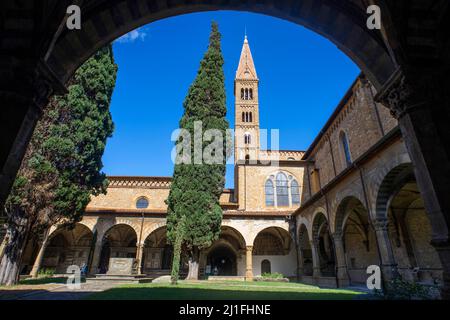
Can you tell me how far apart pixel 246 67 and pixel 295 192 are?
96.6 ft

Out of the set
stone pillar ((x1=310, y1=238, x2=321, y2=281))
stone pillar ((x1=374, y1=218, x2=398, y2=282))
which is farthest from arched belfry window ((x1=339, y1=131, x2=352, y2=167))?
stone pillar ((x1=374, y1=218, x2=398, y2=282))

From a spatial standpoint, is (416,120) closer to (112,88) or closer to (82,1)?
(82,1)

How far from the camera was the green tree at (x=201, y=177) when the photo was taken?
16125mm

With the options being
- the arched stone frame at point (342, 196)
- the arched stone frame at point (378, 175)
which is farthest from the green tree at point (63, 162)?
the arched stone frame at point (378, 175)

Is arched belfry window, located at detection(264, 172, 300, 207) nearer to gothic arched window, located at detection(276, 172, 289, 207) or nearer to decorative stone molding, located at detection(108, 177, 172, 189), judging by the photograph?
gothic arched window, located at detection(276, 172, 289, 207)

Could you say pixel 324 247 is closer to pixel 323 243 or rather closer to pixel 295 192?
pixel 323 243

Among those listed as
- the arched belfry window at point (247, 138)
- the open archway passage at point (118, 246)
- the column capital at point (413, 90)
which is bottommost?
the open archway passage at point (118, 246)

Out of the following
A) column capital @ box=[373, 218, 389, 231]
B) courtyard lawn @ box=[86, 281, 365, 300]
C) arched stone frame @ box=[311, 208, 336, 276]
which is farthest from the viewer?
arched stone frame @ box=[311, 208, 336, 276]

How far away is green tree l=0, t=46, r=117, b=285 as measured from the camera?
10.5 m

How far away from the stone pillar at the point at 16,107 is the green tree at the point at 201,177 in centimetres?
1154

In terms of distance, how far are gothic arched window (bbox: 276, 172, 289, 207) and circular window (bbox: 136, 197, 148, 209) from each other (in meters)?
13.0

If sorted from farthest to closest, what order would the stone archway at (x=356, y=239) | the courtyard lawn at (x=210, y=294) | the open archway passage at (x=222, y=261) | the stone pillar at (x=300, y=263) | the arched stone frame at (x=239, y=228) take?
1. the open archway passage at (x=222, y=261)
2. the arched stone frame at (x=239, y=228)
3. the stone pillar at (x=300, y=263)
4. the stone archway at (x=356, y=239)
5. the courtyard lawn at (x=210, y=294)

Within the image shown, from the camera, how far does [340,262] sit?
12.7m

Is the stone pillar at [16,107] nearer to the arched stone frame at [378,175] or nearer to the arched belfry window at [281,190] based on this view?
the arched stone frame at [378,175]
